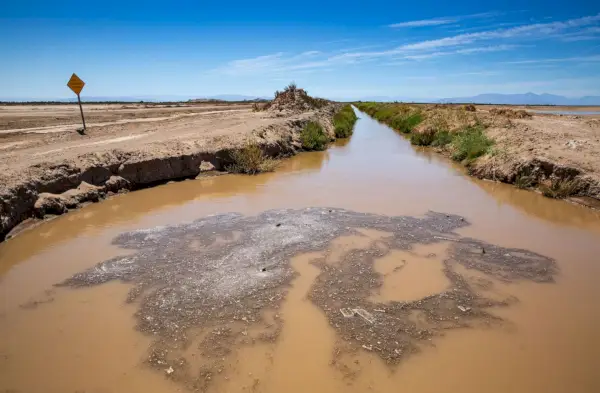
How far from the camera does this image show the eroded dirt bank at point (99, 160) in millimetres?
7651

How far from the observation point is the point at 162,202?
30.3 ft

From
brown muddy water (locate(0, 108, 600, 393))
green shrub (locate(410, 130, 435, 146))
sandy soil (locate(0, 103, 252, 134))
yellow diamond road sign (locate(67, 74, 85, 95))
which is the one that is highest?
yellow diamond road sign (locate(67, 74, 85, 95))

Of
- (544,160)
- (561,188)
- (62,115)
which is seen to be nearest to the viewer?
(561,188)

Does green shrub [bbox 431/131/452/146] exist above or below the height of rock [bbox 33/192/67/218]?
above

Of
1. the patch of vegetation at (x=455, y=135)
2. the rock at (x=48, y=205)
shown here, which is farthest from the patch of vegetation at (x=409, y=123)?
the rock at (x=48, y=205)

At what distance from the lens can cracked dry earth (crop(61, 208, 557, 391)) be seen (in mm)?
4016

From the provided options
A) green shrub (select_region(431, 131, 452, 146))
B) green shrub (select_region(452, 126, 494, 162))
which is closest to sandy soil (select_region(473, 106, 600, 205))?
green shrub (select_region(452, 126, 494, 162))

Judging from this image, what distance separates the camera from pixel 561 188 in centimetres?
938

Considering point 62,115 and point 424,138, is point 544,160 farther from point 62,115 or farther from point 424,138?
point 62,115

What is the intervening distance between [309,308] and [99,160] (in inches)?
312

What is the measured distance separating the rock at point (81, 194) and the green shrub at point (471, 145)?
12.6 metres

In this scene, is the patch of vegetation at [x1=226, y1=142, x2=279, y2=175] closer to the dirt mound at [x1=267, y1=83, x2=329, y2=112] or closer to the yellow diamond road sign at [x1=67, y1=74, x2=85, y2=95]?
the yellow diamond road sign at [x1=67, y1=74, x2=85, y2=95]

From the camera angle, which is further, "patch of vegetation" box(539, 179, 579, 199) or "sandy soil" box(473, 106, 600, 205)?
"sandy soil" box(473, 106, 600, 205)

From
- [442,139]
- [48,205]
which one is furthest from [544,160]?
[48,205]
